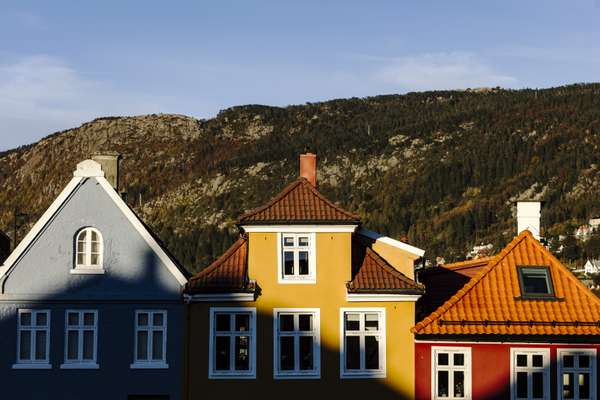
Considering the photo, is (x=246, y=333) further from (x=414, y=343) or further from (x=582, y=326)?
(x=582, y=326)

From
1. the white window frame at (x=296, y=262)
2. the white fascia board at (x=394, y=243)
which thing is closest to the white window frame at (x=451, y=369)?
the white fascia board at (x=394, y=243)

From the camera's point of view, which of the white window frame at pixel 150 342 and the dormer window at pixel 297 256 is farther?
the dormer window at pixel 297 256

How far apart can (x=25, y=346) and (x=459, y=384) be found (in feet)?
41.6

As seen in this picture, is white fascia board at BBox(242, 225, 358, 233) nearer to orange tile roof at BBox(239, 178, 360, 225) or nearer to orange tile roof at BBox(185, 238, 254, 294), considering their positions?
orange tile roof at BBox(239, 178, 360, 225)

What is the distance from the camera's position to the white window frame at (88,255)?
33500 mm

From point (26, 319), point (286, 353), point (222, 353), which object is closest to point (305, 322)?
A: point (286, 353)

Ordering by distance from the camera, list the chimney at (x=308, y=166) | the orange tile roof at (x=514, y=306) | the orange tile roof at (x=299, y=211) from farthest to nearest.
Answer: the chimney at (x=308, y=166) < the orange tile roof at (x=299, y=211) < the orange tile roof at (x=514, y=306)

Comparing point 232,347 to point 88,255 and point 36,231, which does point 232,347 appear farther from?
point 36,231

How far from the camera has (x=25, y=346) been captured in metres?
33.4

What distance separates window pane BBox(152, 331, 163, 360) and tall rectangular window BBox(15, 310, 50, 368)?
120 inches

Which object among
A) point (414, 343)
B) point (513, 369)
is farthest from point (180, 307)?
point (513, 369)

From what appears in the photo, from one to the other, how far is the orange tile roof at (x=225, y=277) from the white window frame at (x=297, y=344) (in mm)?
1318

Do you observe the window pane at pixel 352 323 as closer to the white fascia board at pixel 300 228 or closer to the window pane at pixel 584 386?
the white fascia board at pixel 300 228

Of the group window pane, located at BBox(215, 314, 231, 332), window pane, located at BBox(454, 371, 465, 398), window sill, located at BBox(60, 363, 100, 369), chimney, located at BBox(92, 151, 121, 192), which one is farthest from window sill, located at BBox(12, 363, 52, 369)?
window pane, located at BBox(454, 371, 465, 398)
